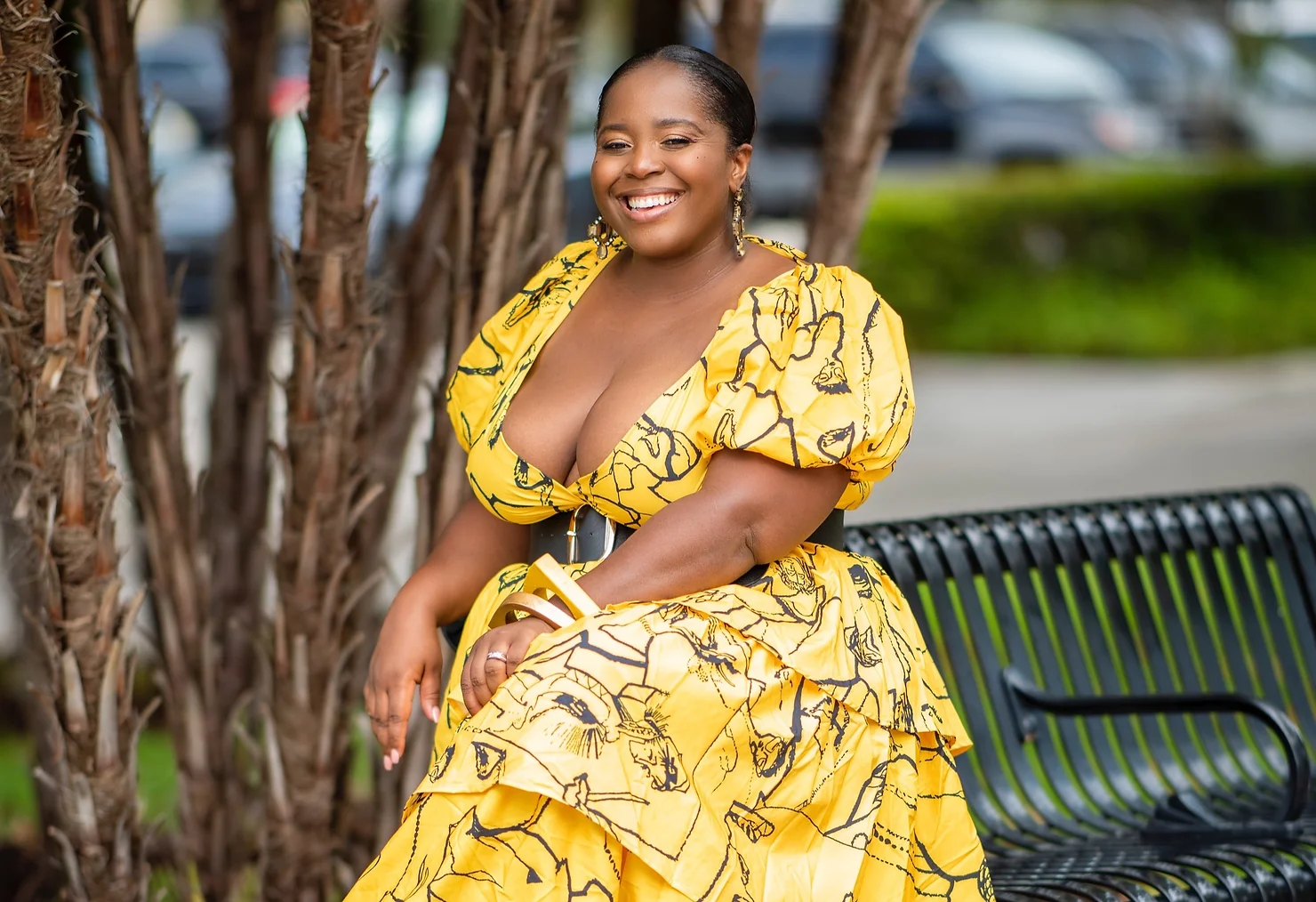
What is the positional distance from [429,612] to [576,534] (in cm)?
30

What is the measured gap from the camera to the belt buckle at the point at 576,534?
251 cm

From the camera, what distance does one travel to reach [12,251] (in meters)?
2.63

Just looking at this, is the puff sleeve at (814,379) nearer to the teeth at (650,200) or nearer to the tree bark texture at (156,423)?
the teeth at (650,200)

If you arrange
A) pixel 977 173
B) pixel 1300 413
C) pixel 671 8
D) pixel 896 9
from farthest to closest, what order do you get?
pixel 977 173, pixel 1300 413, pixel 671 8, pixel 896 9

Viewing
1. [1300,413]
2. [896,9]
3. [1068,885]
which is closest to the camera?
[1068,885]

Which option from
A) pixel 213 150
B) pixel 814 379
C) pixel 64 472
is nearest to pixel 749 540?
pixel 814 379

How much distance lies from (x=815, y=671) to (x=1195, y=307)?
36.4ft

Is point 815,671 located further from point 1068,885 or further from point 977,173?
point 977,173

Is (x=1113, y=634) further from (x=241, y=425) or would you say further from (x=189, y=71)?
(x=189, y=71)

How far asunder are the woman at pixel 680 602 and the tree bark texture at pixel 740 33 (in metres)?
0.91

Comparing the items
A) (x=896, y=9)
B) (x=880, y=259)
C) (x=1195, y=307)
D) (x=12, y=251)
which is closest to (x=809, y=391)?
(x=12, y=251)

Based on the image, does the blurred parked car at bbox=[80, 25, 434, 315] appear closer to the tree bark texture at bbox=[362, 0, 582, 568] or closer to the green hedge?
the tree bark texture at bbox=[362, 0, 582, 568]

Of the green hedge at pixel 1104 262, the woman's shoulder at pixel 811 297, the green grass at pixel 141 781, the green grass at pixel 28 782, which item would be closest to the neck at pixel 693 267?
the woman's shoulder at pixel 811 297

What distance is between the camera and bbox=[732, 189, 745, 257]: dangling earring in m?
2.58
